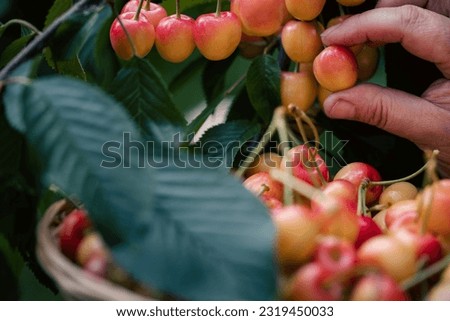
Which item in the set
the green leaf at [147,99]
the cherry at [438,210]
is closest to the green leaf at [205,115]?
the green leaf at [147,99]

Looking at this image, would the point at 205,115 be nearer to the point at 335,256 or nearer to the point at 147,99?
the point at 147,99

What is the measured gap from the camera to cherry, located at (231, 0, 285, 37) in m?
0.72

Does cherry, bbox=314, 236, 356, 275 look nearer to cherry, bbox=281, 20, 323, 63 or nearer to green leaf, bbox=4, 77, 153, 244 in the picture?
green leaf, bbox=4, 77, 153, 244

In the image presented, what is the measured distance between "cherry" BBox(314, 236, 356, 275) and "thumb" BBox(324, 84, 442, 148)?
1.04 feet

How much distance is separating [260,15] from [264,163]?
6.4 inches

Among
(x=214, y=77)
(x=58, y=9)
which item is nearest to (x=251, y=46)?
(x=214, y=77)

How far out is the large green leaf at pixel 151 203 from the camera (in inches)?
15.3

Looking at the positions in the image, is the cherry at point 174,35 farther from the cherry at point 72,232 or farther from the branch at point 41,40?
the cherry at point 72,232

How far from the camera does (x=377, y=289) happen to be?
1.40ft

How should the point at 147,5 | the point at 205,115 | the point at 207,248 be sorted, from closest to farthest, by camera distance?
1. the point at 207,248
2. the point at 147,5
3. the point at 205,115
